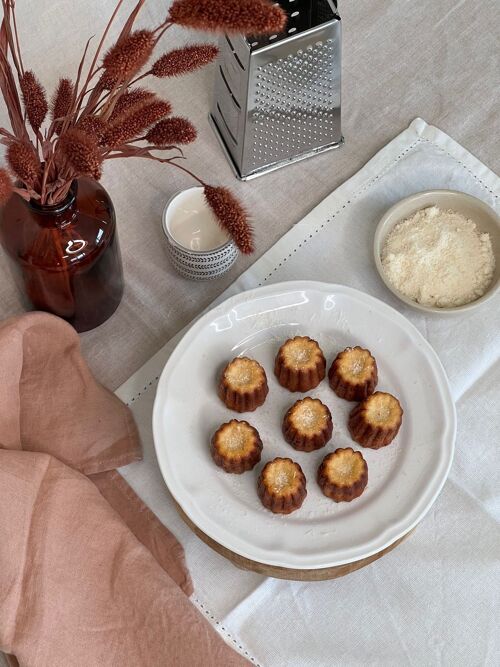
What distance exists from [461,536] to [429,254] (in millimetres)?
336

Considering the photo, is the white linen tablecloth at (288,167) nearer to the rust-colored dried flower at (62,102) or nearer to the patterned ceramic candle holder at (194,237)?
the patterned ceramic candle holder at (194,237)

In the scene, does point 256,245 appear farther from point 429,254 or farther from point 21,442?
point 21,442

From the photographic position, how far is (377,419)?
911 mm

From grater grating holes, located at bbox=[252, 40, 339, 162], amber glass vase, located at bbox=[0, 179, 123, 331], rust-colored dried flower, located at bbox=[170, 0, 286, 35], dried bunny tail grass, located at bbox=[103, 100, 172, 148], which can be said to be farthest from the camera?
grater grating holes, located at bbox=[252, 40, 339, 162]

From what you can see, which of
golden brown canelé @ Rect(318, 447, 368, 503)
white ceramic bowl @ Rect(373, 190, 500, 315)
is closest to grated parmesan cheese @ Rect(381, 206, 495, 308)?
white ceramic bowl @ Rect(373, 190, 500, 315)

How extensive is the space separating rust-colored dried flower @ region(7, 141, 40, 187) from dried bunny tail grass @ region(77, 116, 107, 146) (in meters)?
0.05

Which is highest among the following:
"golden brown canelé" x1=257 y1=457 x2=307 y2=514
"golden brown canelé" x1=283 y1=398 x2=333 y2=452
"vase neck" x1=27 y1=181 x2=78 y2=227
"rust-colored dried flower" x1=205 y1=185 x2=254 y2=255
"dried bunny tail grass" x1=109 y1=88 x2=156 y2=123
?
"dried bunny tail grass" x1=109 y1=88 x2=156 y2=123

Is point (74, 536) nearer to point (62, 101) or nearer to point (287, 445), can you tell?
point (287, 445)

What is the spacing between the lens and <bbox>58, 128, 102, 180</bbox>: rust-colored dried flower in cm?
64

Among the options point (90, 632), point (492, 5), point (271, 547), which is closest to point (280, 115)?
point (492, 5)

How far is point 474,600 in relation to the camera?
92cm

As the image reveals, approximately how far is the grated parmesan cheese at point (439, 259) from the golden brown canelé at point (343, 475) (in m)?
0.23

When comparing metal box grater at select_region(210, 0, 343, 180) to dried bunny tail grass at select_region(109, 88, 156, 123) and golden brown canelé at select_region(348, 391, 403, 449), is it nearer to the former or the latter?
dried bunny tail grass at select_region(109, 88, 156, 123)

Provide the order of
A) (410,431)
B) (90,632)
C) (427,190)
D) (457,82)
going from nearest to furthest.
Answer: (90,632)
(410,431)
(427,190)
(457,82)
